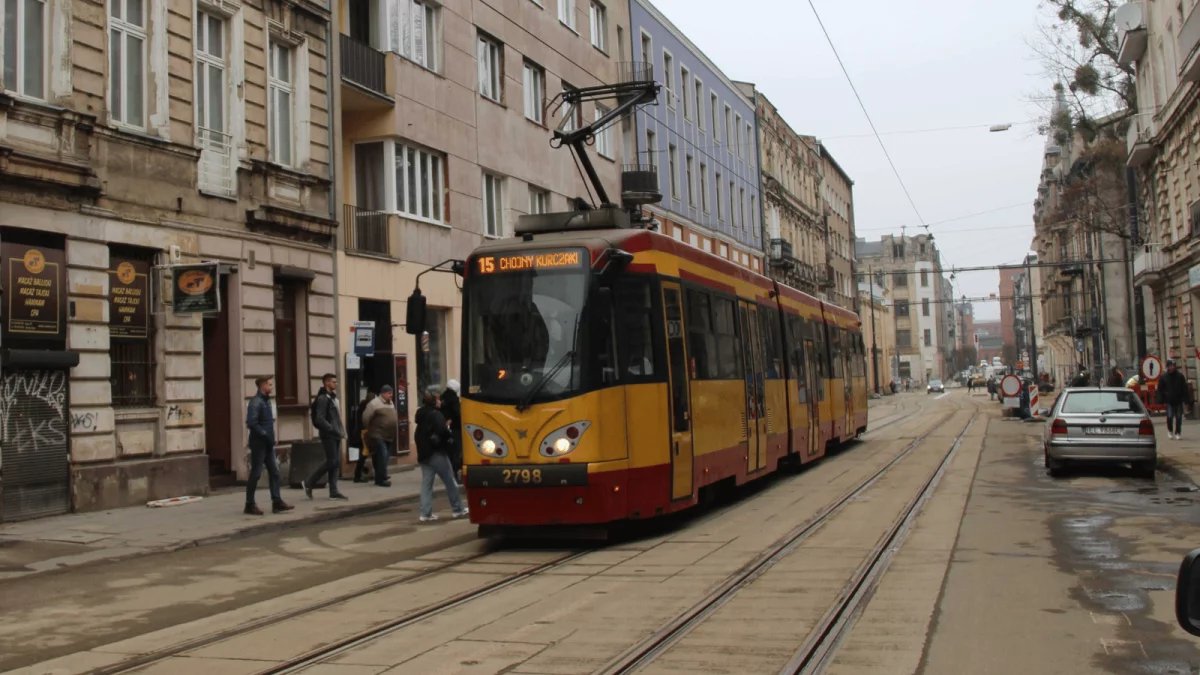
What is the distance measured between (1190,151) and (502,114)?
1937cm

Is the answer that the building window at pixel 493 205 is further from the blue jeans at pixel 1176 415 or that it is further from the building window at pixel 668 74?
the blue jeans at pixel 1176 415

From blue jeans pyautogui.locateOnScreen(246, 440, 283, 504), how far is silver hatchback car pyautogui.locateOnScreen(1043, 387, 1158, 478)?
12.2 metres

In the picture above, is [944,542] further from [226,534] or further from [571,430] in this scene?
[226,534]

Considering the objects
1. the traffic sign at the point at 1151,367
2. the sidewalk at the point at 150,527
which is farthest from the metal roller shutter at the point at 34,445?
the traffic sign at the point at 1151,367

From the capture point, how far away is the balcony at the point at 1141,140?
36.8 metres

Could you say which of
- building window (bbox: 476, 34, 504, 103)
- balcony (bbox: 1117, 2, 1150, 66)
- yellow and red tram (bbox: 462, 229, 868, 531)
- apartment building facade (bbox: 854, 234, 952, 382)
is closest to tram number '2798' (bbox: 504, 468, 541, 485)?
yellow and red tram (bbox: 462, 229, 868, 531)

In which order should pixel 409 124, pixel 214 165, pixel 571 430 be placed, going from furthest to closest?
pixel 409 124 → pixel 214 165 → pixel 571 430

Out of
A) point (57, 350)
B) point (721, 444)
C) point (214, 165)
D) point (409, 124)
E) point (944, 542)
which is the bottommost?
point (944, 542)

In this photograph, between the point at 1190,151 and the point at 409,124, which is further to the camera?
the point at 1190,151

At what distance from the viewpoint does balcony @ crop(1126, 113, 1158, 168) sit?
36.8 metres

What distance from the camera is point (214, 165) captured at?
18281mm

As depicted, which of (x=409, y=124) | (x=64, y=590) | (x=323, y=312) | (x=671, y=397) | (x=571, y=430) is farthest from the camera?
(x=409, y=124)

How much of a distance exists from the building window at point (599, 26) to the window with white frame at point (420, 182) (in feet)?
38.6

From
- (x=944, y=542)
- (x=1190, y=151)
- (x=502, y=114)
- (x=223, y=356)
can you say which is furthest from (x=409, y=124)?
(x=1190, y=151)
